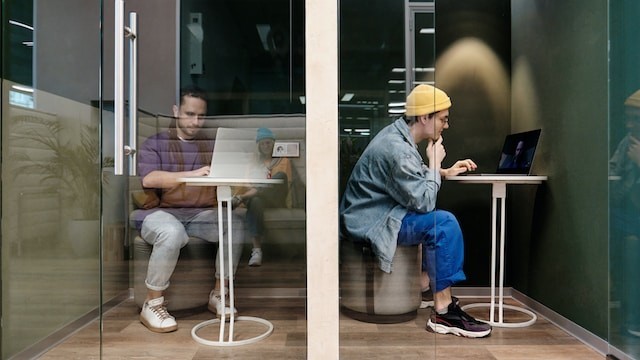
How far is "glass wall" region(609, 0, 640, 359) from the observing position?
6.61ft

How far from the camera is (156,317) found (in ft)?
6.75

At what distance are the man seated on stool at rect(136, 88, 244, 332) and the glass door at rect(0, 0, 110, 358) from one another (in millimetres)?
152

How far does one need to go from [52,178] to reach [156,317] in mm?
770

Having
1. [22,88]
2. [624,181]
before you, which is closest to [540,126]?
[624,181]

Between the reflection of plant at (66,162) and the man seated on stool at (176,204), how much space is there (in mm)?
252

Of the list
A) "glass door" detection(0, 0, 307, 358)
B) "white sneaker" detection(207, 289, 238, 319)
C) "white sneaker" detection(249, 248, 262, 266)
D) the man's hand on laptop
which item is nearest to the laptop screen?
the man's hand on laptop

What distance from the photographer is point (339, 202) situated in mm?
1996

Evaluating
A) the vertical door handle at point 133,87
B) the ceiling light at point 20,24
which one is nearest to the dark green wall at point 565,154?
the vertical door handle at point 133,87

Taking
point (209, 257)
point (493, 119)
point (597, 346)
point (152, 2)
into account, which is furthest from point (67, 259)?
point (493, 119)

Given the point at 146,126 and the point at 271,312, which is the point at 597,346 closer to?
the point at 271,312

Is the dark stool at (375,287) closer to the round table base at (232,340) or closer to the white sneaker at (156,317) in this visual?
the round table base at (232,340)

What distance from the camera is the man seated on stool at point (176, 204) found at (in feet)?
6.74

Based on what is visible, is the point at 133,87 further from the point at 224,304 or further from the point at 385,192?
the point at 385,192

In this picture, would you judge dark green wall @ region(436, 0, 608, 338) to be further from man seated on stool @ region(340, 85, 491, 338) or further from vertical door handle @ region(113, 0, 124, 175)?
vertical door handle @ region(113, 0, 124, 175)
